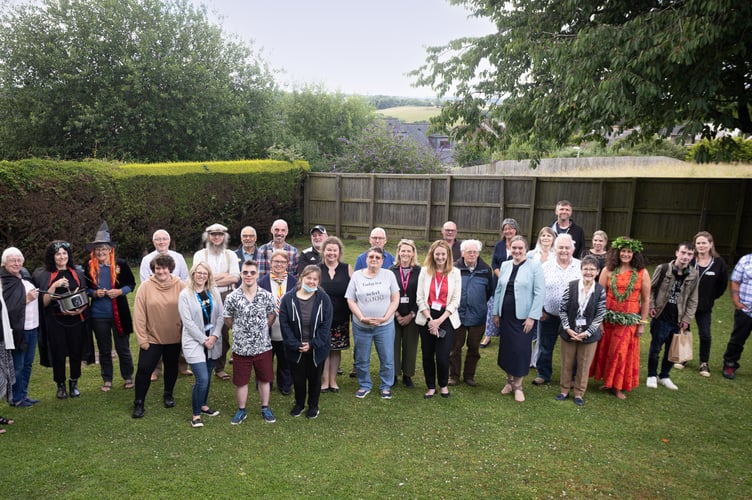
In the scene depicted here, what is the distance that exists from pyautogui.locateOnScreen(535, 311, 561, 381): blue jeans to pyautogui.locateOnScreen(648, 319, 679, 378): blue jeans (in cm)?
115

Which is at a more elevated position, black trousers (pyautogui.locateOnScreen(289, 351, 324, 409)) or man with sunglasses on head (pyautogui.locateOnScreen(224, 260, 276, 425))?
man with sunglasses on head (pyautogui.locateOnScreen(224, 260, 276, 425))

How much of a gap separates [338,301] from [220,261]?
159 cm

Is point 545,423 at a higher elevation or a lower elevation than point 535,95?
lower

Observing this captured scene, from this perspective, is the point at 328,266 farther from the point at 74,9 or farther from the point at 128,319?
the point at 74,9

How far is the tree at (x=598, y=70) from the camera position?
835 cm

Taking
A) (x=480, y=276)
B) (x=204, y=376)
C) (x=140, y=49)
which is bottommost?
(x=204, y=376)

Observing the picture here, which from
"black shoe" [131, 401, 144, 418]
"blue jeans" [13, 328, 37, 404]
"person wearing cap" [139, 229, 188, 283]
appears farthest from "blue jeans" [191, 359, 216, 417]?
"blue jeans" [13, 328, 37, 404]

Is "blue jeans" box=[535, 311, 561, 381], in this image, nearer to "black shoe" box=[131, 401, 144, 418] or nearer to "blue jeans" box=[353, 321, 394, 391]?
"blue jeans" box=[353, 321, 394, 391]

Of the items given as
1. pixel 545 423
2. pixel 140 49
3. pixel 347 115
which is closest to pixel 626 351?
pixel 545 423

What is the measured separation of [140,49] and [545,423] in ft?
59.7

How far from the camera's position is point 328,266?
19.9ft

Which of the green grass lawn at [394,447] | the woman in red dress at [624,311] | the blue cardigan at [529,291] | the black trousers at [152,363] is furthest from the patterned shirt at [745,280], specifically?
the black trousers at [152,363]

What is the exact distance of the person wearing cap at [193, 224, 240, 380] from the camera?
6461mm

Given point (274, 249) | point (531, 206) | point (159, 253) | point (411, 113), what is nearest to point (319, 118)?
point (531, 206)
